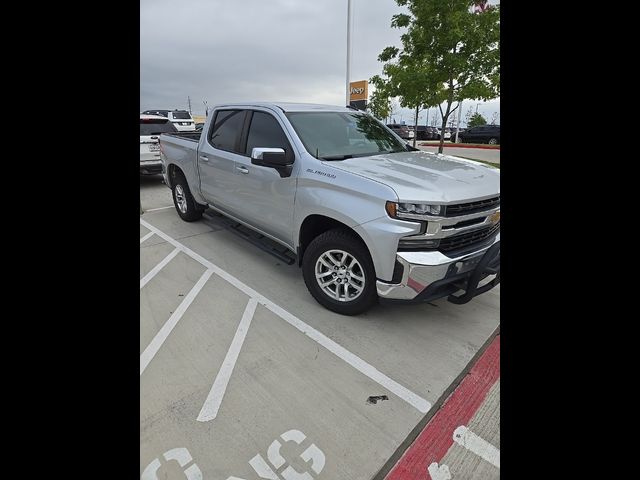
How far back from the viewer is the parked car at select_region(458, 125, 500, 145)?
24.0 metres

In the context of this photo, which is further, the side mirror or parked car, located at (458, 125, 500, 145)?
parked car, located at (458, 125, 500, 145)

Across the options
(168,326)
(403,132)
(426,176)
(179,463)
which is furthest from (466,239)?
(403,132)

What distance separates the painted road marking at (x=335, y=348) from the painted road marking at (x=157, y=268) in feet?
1.67

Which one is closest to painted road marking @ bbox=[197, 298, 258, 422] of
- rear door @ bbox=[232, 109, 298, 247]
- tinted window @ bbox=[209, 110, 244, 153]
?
rear door @ bbox=[232, 109, 298, 247]

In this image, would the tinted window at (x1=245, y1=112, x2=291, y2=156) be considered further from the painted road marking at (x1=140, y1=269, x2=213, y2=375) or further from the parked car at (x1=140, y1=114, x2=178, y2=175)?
the parked car at (x1=140, y1=114, x2=178, y2=175)

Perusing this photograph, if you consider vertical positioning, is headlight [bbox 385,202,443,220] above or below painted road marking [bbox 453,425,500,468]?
above

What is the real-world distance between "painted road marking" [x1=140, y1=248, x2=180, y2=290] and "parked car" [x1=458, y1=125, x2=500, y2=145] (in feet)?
78.7

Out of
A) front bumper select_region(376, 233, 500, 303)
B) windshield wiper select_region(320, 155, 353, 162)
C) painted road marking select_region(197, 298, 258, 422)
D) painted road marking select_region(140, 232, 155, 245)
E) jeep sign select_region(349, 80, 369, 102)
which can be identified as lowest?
painted road marking select_region(197, 298, 258, 422)

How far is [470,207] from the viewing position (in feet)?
8.78

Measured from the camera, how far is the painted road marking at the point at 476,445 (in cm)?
190

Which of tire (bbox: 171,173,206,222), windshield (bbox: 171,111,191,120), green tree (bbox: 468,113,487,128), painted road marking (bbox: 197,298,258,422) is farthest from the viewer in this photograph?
green tree (bbox: 468,113,487,128)

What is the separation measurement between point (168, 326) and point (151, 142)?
21.2ft
